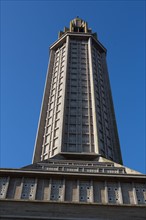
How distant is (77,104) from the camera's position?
1526 inches

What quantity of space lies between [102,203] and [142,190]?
3.65 meters

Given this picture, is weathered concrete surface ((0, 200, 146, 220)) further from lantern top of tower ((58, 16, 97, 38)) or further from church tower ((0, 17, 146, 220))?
lantern top of tower ((58, 16, 97, 38))

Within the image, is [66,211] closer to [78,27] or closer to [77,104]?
[77,104]

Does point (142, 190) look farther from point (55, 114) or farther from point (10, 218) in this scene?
point (55, 114)

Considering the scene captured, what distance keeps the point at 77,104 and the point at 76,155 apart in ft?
29.5

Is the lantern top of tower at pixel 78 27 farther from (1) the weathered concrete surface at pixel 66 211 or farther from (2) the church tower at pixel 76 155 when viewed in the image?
(1) the weathered concrete surface at pixel 66 211

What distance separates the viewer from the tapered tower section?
34.0 metres

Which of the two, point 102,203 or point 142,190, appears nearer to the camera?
point 102,203

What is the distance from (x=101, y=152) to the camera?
1289 inches

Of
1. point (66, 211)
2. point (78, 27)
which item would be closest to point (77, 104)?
point (66, 211)

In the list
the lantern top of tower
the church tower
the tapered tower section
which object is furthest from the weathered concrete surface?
the lantern top of tower

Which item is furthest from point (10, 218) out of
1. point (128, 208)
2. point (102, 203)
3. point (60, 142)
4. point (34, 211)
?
point (60, 142)

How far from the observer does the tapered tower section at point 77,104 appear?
111ft

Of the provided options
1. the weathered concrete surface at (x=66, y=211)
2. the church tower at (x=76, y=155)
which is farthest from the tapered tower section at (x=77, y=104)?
the weathered concrete surface at (x=66, y=211)
